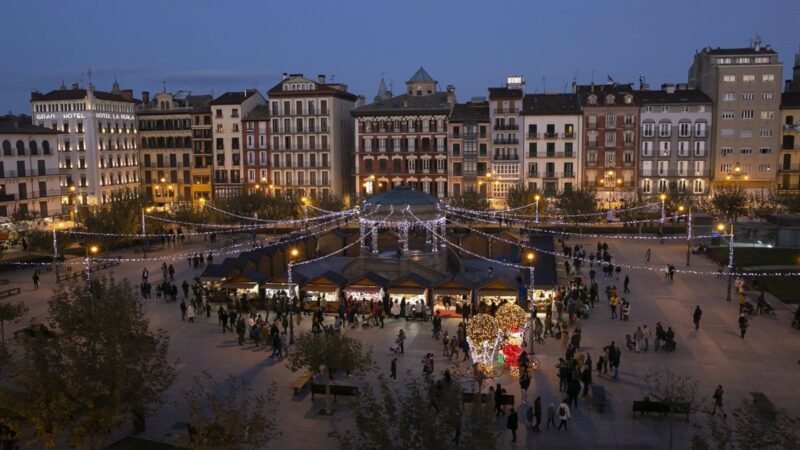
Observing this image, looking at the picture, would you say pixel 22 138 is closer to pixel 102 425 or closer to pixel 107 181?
pixel 107 181

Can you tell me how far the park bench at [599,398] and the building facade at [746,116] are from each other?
189ft

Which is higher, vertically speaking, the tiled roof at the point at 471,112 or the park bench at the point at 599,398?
the tiled roof at the point at 471,112

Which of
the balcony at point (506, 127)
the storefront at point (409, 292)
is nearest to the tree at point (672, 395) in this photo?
the storefront at point (409, 292)

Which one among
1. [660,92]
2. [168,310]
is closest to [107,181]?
[168,310]

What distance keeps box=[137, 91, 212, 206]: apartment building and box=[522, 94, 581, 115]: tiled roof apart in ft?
123

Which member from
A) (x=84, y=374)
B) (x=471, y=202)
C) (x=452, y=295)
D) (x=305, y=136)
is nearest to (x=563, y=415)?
(x=84, y=374)

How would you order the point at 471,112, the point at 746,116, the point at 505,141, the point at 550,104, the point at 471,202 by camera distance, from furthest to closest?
the point at 471,112
the point at 550,104
the point at 505,141
the point at 746,116
the point at 471,202

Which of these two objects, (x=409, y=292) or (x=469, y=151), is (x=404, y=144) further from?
(x=409, y=292)

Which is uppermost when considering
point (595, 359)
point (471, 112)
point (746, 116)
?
point (471, 112)

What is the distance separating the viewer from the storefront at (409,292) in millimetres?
34625

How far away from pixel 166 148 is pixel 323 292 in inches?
2283

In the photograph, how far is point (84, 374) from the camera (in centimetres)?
1773

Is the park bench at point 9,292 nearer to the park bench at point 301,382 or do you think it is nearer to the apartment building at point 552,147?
the park bench at point 301,382

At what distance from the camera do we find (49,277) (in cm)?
4488
